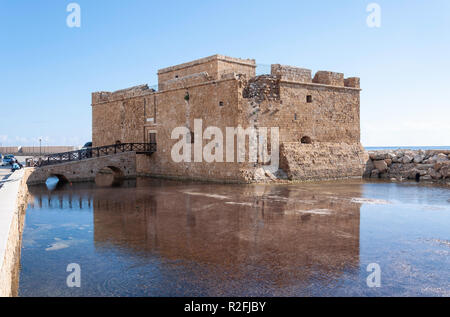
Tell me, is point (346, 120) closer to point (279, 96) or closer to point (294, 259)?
point (279, 96)

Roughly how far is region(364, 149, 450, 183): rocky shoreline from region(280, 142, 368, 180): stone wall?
→ 0.78 meters

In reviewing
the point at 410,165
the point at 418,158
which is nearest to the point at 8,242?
the point at 410,165

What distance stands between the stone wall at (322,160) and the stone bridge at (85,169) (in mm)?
7916

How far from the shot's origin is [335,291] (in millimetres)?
4551

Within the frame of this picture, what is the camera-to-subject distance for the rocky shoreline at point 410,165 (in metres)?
18.3

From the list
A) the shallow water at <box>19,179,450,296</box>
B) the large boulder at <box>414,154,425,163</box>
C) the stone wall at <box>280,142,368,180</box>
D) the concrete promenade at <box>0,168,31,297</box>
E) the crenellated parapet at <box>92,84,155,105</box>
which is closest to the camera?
the concrete promenade at <box>0,168,31,297</box>

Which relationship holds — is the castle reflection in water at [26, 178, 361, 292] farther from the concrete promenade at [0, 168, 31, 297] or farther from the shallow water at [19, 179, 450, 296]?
the concrete promenade at [0, 168, 31, 297]

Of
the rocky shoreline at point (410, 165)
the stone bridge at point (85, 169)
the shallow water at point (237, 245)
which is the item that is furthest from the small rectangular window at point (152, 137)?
the rocky shoreline at point (410, 165)

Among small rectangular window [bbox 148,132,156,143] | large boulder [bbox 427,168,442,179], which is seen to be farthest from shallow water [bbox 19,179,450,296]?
small rectangular window [bbox 148,132,156,143]

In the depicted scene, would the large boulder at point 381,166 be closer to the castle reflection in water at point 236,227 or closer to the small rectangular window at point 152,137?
the castle reflection in water at point 236,227

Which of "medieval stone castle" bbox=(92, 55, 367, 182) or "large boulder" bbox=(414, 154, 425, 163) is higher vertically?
"medieval stone castle" bbox=(92, 55, 367, 182)

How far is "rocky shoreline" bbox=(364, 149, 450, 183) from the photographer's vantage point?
60.2ft

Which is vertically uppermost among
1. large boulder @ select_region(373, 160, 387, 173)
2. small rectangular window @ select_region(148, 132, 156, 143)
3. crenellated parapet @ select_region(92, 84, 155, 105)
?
crenellated parapet @ select_region(92, 84, 155, 105)
